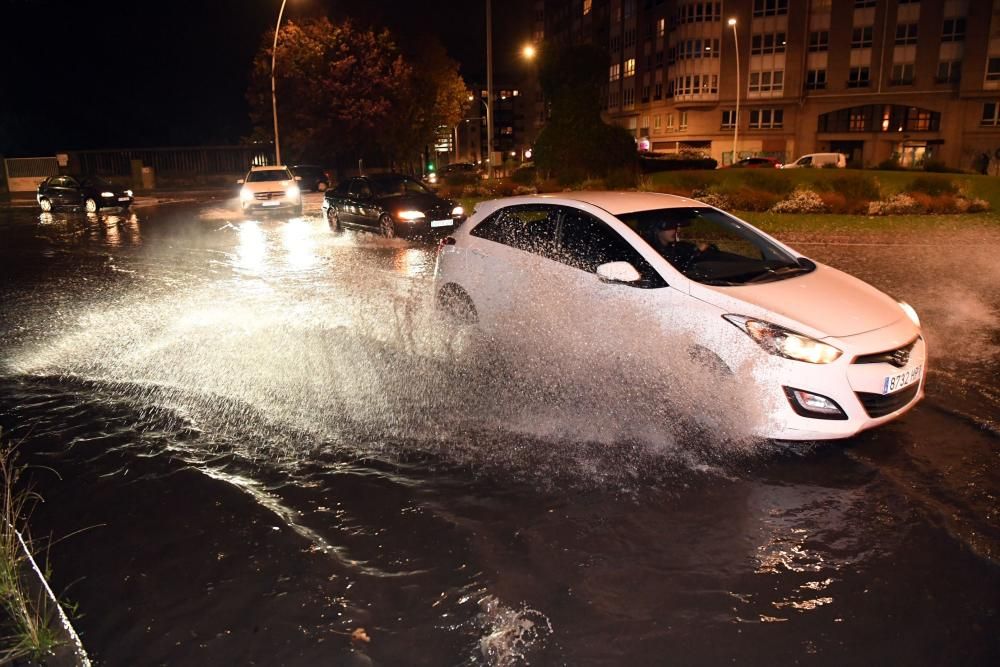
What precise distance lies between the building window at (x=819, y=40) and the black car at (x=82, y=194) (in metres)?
54.6

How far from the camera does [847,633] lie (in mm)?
3354

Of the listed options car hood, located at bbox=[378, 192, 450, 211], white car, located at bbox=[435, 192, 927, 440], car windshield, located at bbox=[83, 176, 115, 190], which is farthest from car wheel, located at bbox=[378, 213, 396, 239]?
car windshield, located at bbox=[83, 176, 115, 190]

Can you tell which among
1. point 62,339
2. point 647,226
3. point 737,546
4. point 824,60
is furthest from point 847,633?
point 824,60

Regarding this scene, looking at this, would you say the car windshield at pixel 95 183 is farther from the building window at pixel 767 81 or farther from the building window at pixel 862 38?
the building window at pixel 862 38

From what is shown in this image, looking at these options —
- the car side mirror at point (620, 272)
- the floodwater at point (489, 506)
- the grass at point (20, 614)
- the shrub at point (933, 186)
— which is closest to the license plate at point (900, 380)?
the floodwater at point (489, 506)

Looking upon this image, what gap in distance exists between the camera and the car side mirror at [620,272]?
18.5 ft

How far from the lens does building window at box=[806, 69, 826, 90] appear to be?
63.9 metres

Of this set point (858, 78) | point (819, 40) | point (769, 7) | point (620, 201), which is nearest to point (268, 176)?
point (620, 201)

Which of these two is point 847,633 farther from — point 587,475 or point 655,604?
point 587,475

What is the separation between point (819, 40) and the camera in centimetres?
6344

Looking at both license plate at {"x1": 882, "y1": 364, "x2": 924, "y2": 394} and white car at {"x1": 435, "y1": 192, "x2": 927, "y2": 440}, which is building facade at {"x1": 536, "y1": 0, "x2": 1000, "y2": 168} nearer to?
white car at {"x1": 435, "y1": 192, "x2": 927, "y2": 440}

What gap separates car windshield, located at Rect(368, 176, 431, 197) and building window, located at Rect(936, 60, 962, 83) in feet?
183

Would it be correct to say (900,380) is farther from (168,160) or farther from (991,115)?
(991,115)

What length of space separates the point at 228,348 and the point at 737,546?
19.9ft
